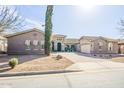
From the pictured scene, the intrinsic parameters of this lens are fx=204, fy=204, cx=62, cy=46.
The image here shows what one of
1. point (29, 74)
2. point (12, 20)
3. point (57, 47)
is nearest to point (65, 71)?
point (29, 74)

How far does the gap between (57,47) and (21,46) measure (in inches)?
425

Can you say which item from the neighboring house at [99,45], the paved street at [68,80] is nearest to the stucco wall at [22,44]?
the neighboring house at [99,45]

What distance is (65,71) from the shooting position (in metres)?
12.2

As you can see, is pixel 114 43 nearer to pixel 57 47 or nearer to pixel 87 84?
pixel 57 47

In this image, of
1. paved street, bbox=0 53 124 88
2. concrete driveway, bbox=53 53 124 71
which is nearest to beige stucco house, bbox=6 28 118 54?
concrete driveway, bbox=53 53 124 71

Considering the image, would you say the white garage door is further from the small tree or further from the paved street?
the paved street

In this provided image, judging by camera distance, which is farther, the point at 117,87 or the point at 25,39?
the point at 25,39

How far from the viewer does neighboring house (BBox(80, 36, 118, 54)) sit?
34562mm

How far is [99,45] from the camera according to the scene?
3488 cm

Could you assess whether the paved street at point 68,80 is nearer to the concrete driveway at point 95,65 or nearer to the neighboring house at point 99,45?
the concrete driveway at point 95,65

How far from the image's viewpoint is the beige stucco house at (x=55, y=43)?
89.4ft
